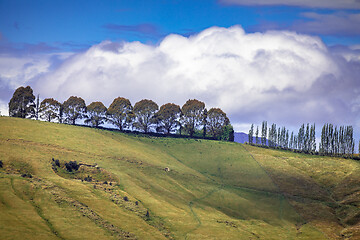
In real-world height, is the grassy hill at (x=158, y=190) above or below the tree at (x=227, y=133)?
below

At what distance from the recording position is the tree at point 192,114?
598ft

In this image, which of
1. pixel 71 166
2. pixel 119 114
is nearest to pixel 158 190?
pixel 71 166

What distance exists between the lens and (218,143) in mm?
→ 165750

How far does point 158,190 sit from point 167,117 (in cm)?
7965

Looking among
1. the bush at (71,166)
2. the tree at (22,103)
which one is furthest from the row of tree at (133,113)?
the bush at (71,166)

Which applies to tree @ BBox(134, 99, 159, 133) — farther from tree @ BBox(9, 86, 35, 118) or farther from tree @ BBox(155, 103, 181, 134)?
tree @ BBox(9, 86, 35, 118)

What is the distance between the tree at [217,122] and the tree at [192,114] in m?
4.77

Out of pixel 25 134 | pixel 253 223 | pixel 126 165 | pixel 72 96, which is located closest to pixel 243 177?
pixel 253 223

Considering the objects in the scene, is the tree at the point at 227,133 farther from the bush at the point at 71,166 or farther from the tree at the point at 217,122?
the bush at the point at 71,166

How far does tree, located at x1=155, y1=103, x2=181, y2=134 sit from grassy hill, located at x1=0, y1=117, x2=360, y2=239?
2191cm

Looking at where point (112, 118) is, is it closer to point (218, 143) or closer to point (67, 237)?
point (218, 143)

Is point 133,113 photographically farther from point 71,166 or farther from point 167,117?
point 71,166

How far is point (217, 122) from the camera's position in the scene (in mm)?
188250

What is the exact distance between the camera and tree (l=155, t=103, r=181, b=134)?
575ft
